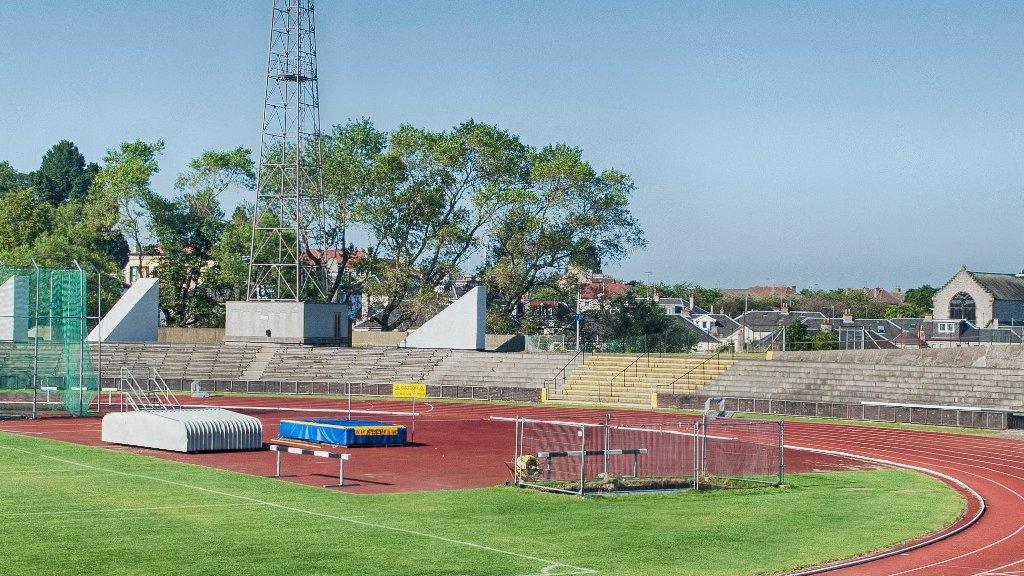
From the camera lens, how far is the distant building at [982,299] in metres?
90.9

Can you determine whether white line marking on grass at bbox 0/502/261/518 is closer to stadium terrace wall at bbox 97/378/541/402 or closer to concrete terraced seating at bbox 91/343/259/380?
stadium terrace wall at bbox 97/378/541/402

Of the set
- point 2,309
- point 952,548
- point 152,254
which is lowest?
point 952,548

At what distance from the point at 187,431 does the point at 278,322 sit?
40.8 m

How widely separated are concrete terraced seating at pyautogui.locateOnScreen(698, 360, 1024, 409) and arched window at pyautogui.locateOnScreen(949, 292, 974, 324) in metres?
39.1

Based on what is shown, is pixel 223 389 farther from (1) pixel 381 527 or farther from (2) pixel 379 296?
(1) pixel 381 527

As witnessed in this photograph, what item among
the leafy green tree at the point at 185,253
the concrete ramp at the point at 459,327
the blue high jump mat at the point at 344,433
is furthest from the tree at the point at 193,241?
the blue high jump mat at the point at 344,433

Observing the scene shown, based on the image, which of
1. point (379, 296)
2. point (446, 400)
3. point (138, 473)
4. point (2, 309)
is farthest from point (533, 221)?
point (138, 473)

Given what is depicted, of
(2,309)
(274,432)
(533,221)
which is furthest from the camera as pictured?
(533,221)

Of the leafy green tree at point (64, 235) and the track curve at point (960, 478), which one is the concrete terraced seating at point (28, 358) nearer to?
the track curve at point (960, 478)

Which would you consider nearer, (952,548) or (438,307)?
(952,548)

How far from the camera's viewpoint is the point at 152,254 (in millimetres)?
95750

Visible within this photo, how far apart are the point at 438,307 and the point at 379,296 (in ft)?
17.8

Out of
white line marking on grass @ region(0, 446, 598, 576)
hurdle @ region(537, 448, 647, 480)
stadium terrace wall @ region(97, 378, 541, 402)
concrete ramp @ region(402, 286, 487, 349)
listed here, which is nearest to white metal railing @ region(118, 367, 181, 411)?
stadium terrace wall @ region(97, 378, 541, 402)

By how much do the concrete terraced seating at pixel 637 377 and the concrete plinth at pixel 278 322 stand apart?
19.2 meters
